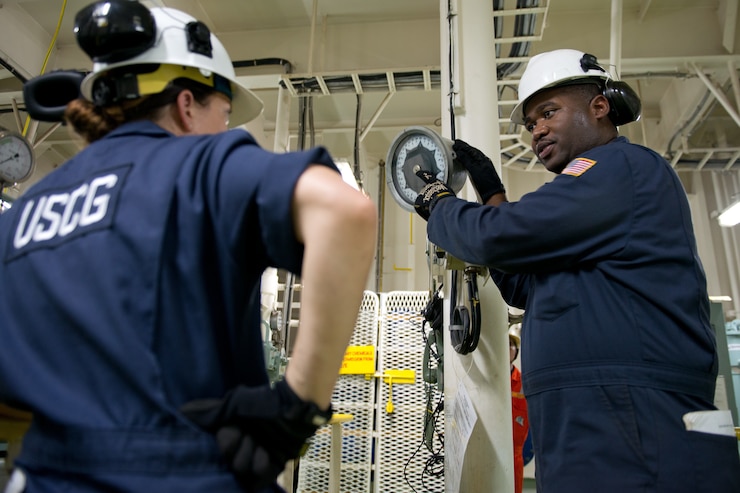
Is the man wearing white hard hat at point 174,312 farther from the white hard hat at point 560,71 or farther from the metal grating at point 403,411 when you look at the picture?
the metal grating at point 403,411

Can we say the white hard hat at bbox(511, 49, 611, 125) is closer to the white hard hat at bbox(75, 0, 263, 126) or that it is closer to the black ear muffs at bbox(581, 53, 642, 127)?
the black ear muffs at bbox(581, 53, 642, 127)

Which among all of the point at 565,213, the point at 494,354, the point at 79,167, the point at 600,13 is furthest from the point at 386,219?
the point at 79,167

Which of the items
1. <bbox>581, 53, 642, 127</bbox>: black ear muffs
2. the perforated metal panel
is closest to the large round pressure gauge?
<bbox>581, 53, 642, 127</bbox>: black ear muffs

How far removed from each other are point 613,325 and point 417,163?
0.98 m

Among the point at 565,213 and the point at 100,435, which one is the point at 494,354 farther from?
the point at 100,435

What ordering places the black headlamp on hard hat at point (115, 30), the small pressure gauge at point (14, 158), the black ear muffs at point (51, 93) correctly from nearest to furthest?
the black headlamp on hard hat at point (115, 30), the black ear muffs at point (51, 93), the small pressure gauge at point (14, 158)

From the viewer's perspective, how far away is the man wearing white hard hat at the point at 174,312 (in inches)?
25.6

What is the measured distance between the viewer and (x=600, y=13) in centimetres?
468

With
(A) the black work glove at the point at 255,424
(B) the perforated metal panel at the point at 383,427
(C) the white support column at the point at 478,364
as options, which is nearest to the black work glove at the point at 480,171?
(C) the white support column at the point at 478,364

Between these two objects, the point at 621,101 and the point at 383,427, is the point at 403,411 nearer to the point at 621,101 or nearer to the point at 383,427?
the point at 383,427

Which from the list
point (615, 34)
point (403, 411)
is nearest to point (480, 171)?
point (615, 34)

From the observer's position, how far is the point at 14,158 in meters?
3.60

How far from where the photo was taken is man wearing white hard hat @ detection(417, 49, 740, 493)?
119 cm

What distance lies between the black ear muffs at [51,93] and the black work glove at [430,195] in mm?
1064
